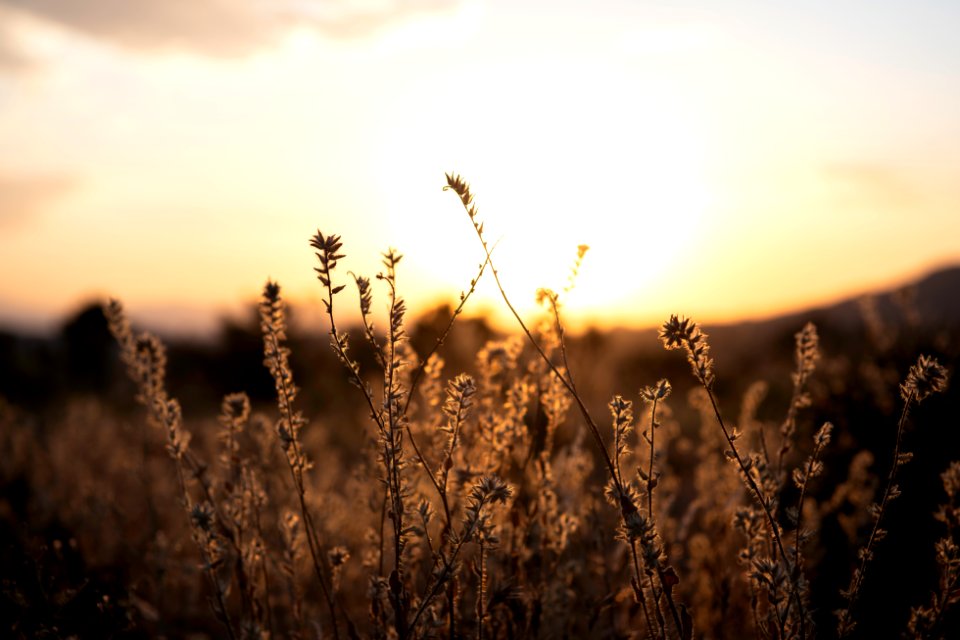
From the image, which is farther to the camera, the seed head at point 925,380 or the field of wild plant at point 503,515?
the field of wild plant at point 503,515

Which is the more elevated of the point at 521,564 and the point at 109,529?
the point at 109,529

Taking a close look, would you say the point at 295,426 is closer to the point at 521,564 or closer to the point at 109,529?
the point at 521,564

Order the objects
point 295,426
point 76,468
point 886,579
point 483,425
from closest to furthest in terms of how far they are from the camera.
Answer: point 295,426 < point 483,425 < point 886,579 < point 76,468

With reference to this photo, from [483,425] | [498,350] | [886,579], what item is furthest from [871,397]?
[483,425]

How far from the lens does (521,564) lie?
8.66ft

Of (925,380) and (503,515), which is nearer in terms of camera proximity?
(925,380)

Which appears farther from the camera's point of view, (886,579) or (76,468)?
(76,468)

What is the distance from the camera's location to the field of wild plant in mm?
1872

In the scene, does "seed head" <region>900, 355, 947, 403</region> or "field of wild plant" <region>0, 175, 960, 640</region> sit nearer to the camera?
"seed head" <region>900, 355, 947, 403</region>

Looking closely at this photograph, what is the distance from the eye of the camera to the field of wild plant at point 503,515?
6.14ft

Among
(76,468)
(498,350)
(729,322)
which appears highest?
(729,322)

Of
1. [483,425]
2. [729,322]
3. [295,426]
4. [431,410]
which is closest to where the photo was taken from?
[295,426]

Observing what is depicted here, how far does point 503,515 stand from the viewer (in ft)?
9.28

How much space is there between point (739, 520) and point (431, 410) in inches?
50.2
